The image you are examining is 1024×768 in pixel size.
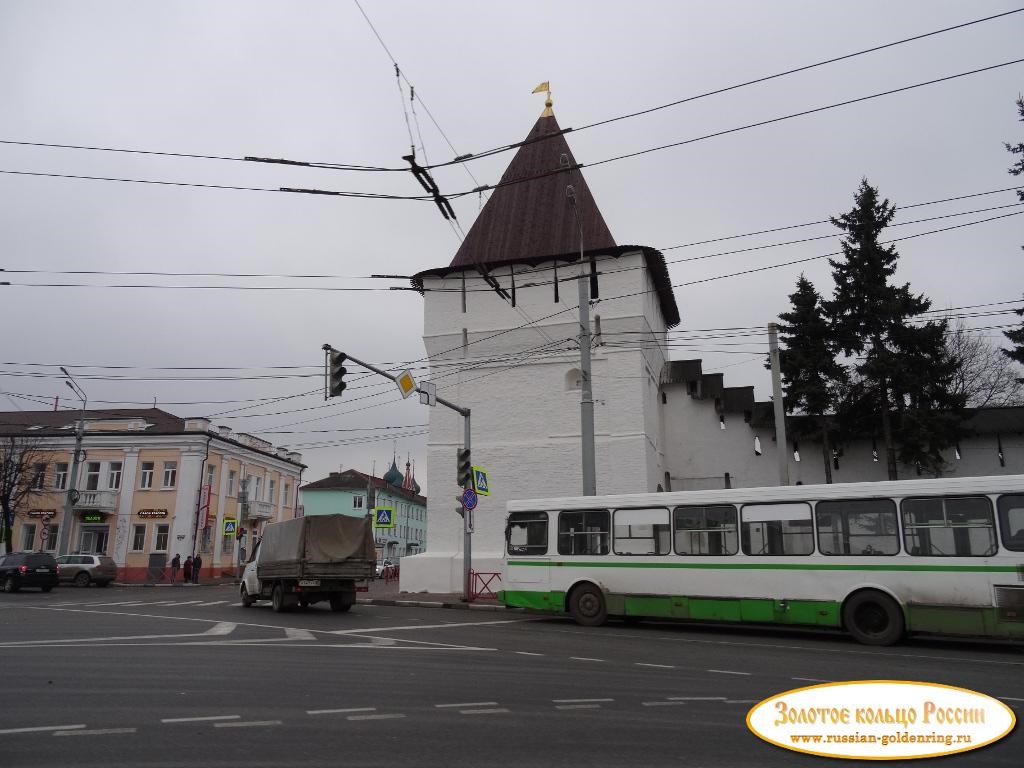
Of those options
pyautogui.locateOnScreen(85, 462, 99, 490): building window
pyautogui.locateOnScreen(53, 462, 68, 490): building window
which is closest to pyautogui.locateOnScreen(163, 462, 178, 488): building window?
pyautogui.locateOnScreen(85, 462, 99, 490): building window

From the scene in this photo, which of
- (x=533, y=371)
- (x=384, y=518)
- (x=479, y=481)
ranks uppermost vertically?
(x=533, y=371)

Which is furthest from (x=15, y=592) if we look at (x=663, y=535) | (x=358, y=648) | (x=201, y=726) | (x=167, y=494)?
(x=201, y=726)

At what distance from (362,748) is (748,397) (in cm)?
2438

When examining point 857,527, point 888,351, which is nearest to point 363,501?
point 888,351

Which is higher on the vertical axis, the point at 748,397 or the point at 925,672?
the point at 748,397

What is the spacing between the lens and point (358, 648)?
40.2 ft

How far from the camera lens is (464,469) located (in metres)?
22.5

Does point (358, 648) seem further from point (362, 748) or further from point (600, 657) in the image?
point (362, 748)

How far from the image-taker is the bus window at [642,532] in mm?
16109

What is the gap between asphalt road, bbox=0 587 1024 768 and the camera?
19.1 feet

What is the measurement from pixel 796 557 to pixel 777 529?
0.64m

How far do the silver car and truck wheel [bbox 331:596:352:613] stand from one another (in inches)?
924

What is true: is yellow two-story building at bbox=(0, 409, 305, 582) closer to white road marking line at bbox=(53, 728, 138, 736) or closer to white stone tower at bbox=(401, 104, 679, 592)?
white stone tower at bbox=(401, 104, 679, 592)

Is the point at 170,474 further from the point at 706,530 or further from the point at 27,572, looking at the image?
the point at 706,530
